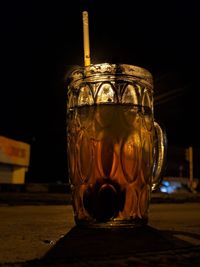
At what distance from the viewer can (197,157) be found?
71.9 feet

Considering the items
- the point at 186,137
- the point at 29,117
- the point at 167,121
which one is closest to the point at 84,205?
the point at 167,121

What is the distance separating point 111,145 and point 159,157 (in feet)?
0.90

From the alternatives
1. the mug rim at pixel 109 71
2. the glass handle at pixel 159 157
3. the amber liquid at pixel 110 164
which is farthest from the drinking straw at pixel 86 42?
the glass handle at pixel 159 157

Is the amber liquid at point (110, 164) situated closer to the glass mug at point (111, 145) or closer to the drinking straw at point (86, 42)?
the glass mug at point (111, 145)

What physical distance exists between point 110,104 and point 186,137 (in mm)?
25659

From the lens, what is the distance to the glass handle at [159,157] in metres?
1.53

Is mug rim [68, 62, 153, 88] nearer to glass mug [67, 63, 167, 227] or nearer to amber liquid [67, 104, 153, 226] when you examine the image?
glass mug [67, 63, 167, 227]

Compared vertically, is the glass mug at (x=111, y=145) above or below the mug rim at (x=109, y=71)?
below

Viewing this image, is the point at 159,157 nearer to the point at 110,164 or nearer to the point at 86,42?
the point at 110,164

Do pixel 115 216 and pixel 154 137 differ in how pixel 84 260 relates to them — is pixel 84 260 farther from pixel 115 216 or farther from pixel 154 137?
pixel 154 137

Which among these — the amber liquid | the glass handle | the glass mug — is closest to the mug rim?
the glass mug

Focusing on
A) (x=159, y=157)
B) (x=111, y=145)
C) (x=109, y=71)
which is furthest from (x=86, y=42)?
(x=159, y=157)

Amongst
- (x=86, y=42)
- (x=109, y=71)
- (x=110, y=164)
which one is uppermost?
(x=86, y=42)

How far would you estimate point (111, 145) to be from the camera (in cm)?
137
